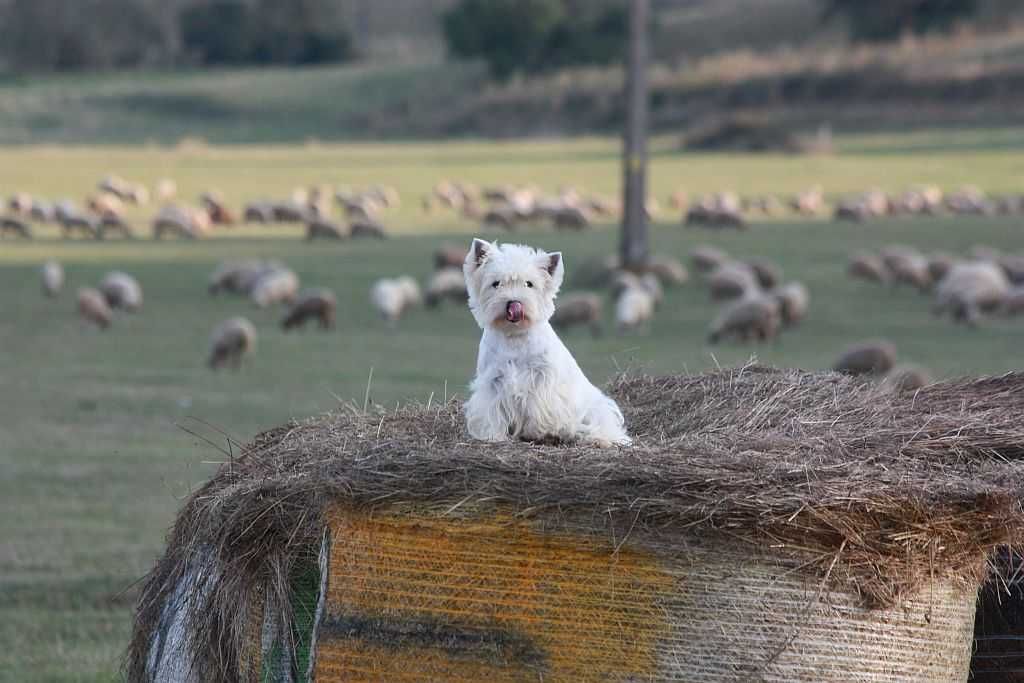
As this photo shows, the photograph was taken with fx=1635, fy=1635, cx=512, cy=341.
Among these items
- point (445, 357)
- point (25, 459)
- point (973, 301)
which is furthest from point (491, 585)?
point (973, 301)

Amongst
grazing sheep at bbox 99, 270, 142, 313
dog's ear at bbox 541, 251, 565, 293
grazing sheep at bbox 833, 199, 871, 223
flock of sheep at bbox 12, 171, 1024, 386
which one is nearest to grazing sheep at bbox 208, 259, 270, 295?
flock of sheep at bbox 12, 171, 1024, 386

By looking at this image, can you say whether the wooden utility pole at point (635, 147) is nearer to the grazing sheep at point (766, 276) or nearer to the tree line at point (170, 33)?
the grazing sheep at point (766, 276)

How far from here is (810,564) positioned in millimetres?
4824

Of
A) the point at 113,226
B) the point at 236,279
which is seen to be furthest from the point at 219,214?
the point at 236,279

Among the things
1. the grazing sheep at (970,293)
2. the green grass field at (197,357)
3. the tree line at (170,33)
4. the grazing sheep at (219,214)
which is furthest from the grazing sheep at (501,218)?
the tree line at (170,33)

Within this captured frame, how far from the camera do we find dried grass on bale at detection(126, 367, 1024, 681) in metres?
4.79

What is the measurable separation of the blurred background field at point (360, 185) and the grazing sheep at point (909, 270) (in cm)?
25

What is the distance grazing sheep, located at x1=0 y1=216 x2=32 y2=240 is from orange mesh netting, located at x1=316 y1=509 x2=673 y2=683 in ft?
109

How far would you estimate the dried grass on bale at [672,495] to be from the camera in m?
4.79

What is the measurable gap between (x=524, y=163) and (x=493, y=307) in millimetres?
58718

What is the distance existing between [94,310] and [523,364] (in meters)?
17.4

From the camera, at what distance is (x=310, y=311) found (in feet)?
73.3

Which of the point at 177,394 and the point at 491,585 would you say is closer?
the point at 491,585

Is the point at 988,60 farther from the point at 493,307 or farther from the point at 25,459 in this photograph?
the point at 493,307
